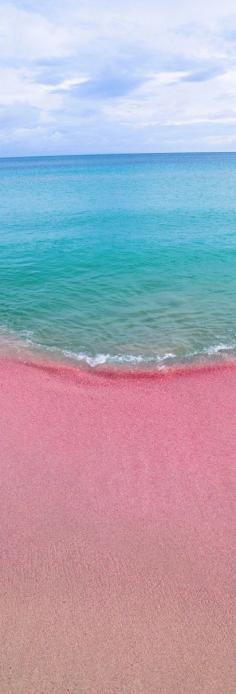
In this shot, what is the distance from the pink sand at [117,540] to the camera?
6652 millimetres

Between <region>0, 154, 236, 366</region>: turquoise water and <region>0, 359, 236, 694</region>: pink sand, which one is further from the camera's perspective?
<region>0, 154, 236, 366</region>: turquoise water

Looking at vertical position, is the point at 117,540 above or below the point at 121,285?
below

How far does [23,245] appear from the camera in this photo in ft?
→ 104

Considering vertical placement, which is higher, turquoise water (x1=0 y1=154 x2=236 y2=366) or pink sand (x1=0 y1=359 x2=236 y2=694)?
turquoise water (x1=0 y1=154 x2=236 y2=366)

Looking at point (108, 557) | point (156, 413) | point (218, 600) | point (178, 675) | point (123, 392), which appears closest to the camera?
point (178, 675)

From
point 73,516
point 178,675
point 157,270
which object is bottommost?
point 178,675

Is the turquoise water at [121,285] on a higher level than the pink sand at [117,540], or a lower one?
higher

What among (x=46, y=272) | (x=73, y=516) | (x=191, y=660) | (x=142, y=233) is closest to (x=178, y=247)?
(x=142, y=233)

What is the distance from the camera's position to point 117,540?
8.50 m

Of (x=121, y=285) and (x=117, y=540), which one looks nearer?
(x=117, y=540)

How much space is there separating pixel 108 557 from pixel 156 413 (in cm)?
480

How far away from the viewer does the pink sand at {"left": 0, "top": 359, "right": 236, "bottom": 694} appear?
21.8ft

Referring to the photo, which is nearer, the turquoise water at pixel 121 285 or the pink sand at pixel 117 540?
the pink sand at pixel 117 540

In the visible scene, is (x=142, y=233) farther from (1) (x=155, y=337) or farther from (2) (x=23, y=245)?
(1) (x=155, y=337)
